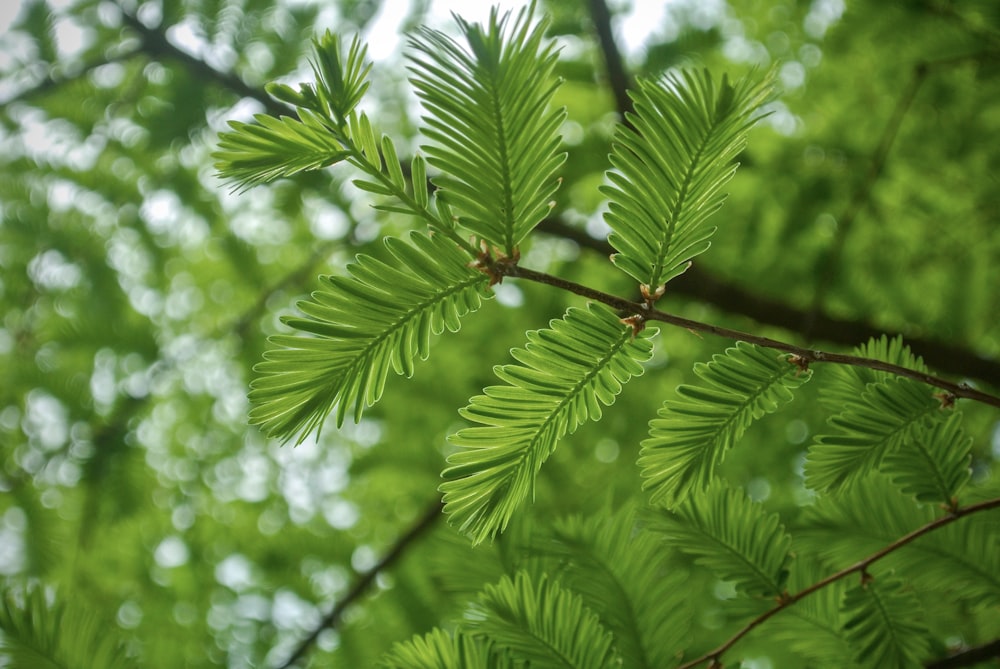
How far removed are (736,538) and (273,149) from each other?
18.0 inches

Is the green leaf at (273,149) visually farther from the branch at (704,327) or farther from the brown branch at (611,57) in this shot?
the brown branch at (611,57)

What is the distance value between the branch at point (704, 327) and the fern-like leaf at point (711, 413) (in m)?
0.02

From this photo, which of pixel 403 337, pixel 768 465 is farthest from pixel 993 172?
pixel 403 337

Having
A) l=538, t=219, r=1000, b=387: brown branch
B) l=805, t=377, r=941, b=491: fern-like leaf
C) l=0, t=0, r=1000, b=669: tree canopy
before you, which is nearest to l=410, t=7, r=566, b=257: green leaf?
l=0, t=0, r=1000, b=669: tree canopy

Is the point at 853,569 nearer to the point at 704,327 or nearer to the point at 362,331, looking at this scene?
the point at 704,327

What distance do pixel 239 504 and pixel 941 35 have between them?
178 cm

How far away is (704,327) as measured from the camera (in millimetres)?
419

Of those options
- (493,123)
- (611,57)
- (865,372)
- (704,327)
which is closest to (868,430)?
(865,372)

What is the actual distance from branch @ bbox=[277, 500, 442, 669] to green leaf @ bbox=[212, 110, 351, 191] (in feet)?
3.06

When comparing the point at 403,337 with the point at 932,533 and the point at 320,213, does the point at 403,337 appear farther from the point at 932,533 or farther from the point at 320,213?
the point at 320,213

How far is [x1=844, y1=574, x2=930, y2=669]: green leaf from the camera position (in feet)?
1.88

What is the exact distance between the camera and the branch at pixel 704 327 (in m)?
0.42

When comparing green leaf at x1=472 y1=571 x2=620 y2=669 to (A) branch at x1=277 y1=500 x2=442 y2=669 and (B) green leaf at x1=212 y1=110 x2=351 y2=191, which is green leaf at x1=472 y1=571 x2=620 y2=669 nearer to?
(B) green leaf at x1=212 y1=110 x2=351 y2=191

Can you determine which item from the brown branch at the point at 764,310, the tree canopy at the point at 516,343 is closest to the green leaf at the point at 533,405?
the tree canopy at the point at 516,343
